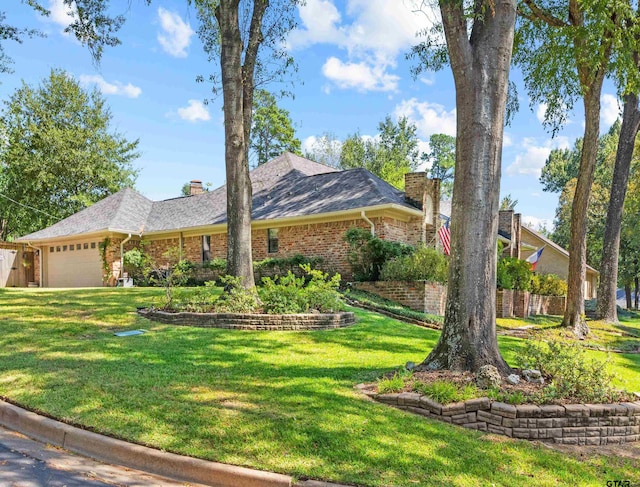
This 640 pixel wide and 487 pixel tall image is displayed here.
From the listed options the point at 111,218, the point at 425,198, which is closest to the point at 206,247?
the point at 111,218

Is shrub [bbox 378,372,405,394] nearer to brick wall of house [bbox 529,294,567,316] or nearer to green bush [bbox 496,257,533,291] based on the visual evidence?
green bush [bbox 496,257,533,291]

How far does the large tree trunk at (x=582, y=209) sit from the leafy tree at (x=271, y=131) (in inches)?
1204

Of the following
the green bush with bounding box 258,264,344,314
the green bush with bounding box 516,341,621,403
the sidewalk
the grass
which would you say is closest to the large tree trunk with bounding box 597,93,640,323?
the grass

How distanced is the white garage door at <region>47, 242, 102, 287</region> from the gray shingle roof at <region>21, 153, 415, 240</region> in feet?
3.29

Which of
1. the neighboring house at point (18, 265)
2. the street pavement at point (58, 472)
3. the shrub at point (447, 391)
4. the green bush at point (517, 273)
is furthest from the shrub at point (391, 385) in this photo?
the neighboring house at point (18, 265)

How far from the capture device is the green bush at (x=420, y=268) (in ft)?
47.7

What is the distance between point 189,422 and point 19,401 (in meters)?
1.95

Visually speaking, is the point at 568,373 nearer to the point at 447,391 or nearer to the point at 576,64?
the point at 447,391

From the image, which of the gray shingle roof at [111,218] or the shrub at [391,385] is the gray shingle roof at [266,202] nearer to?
the gray shingle roof at [111,218]

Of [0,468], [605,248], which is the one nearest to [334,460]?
[0,468]

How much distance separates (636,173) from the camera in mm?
29141

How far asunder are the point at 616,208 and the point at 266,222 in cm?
1325

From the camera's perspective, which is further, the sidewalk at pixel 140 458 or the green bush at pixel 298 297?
the green bush at pixel 298 297

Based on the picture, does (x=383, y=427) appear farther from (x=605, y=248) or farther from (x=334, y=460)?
(x=605, y=248)
